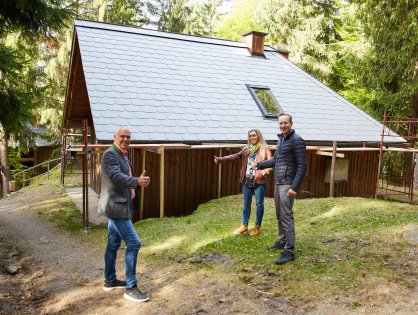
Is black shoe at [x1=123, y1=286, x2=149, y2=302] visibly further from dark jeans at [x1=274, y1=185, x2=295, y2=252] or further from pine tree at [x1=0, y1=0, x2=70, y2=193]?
pine tree at [x1=0, y1=0, x2=70, y2=193]

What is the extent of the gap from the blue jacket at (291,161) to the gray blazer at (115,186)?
203 cm

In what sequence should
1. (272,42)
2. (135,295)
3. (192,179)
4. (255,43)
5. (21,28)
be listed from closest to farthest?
(135,295) < (21,28) < (192,179) < (255,43) < (272,42)

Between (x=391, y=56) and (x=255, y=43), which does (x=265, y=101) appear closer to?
(x=255, y=43)

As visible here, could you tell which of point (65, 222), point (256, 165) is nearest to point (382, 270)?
point (256, 165)

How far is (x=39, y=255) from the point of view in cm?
712

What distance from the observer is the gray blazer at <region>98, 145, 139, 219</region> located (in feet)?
13.8

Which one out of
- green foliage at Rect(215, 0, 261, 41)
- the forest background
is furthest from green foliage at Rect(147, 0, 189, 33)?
green foliage at Rect(215, 0, 261, 41)

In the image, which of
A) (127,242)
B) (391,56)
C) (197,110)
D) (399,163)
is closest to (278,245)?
(127,242)

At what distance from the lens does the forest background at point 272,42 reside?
9641mm

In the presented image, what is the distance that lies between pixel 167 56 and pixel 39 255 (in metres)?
8.75

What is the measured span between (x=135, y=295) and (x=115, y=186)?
4.53 ft

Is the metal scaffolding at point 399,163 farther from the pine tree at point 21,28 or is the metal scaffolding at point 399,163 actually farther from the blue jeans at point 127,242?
the blue jeans at point 127,242

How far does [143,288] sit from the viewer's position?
4.92 meters

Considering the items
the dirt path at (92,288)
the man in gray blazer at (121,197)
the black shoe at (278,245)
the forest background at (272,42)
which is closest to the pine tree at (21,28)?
the forest background at (272,42)
